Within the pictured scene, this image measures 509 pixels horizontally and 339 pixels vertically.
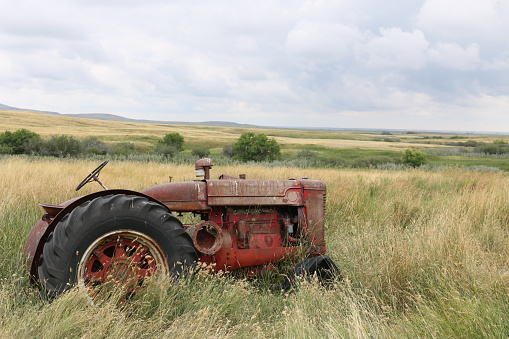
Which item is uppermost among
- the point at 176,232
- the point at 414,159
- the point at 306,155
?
the point at 176,232

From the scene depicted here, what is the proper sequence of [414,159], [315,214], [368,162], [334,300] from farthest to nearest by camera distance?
1. [368,162]
2. [414,159]
3. [315,214]
4. [334,300]

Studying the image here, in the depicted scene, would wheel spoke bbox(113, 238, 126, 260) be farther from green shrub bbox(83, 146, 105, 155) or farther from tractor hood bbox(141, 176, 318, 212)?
green shrub bbox(83, 146, 105, 155)

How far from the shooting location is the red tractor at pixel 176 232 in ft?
9.53

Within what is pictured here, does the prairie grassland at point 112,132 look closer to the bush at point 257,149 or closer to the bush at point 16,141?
the bush at point 16,141

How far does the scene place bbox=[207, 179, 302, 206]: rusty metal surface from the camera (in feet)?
13.0

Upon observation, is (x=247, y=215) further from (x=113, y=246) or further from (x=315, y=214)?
(x=113, y=246)

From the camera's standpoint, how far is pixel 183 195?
154 inches

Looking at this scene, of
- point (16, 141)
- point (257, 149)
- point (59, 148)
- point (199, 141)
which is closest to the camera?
point (59, 148)

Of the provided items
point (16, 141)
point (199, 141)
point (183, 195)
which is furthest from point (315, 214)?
point (199, 141)

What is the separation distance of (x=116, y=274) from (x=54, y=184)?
567 centimetres

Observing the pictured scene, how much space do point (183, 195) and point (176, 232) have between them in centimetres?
79

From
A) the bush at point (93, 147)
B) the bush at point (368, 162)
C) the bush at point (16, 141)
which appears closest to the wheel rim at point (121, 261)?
the bush at point (93, 147)

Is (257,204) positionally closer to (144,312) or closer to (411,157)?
(144,312)

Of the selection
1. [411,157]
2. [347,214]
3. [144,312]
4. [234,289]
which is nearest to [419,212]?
[347,214]
